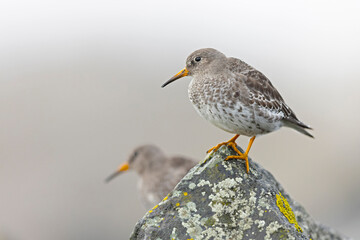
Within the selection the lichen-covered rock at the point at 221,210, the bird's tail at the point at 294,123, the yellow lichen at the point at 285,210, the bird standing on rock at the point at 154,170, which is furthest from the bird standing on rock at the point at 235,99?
the bird standing on rock at the point at 154,170

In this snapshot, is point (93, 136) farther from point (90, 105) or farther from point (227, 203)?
point (227, 203)

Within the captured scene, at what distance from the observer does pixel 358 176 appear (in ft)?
61.6

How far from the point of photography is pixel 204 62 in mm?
8617

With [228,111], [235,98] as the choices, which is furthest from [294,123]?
[228,111]

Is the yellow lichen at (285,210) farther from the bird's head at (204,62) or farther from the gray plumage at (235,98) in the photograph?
the bird's head at (204,62)

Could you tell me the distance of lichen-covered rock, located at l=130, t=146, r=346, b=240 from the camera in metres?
6.59

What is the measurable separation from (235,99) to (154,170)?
879cm

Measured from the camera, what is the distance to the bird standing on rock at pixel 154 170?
15164 millimetres

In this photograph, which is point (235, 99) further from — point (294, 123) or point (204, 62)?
point (294, 123)

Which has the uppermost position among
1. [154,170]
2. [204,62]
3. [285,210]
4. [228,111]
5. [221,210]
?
[204,62]

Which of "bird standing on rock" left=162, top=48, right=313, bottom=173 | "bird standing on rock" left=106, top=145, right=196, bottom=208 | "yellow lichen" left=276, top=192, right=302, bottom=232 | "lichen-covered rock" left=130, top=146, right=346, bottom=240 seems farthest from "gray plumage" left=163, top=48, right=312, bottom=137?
"bird standing on rock" left=106, top=145, right=196, bottom=208

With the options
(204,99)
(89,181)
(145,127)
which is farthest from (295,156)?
(204,99)

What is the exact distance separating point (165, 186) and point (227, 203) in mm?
8799

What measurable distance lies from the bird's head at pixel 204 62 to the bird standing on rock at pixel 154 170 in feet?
19.3
